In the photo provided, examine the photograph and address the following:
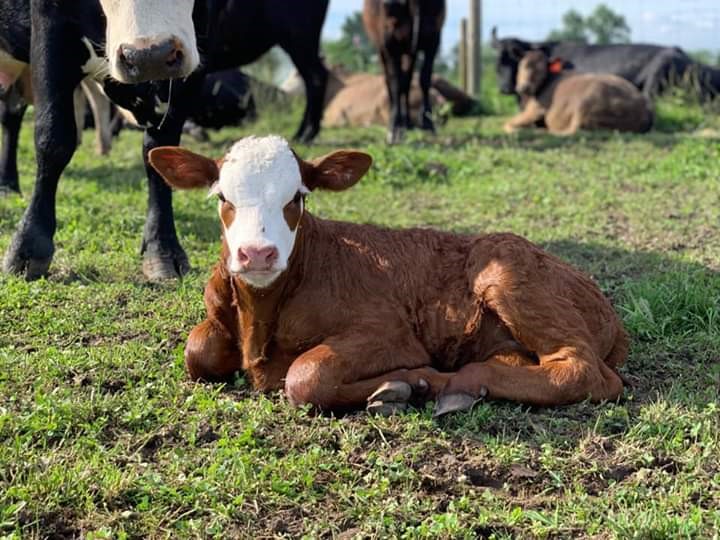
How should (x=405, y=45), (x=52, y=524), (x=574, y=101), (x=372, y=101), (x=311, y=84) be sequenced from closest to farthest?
(x=52, y=524) → (x=311, y=84) → (x=405, y=45) → (x=574, y=101) → (x=372, y=101)

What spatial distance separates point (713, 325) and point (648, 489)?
1.81m

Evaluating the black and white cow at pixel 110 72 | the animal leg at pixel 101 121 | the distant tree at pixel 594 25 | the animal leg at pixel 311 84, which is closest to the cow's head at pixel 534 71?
the animal leg at pixel 311 84

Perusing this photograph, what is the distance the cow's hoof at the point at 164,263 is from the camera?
583 cm

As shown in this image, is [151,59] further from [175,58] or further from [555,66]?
[555,66]

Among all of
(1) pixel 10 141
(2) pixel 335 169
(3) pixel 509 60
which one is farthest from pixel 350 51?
(2) pixel 335 169

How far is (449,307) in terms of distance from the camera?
4.31 metres

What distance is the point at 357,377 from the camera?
3994mm

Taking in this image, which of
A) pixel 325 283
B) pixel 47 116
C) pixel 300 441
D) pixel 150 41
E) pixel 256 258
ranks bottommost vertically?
pixel 300 441

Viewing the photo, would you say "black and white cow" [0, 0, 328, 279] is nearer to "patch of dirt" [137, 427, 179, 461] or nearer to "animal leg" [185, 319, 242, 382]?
"animal leg" [185, 319, 242, 382]

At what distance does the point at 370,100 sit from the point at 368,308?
11.3 metres

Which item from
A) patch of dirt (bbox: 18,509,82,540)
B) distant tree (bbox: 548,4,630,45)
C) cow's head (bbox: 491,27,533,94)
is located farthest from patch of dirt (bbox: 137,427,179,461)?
distant tree (bbox: 548,4,630,45)

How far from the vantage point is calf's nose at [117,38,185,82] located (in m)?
4.62

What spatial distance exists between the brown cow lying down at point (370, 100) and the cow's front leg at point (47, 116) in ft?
28.9

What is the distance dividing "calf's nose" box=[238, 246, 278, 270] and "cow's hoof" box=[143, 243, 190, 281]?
2116 millimetres
